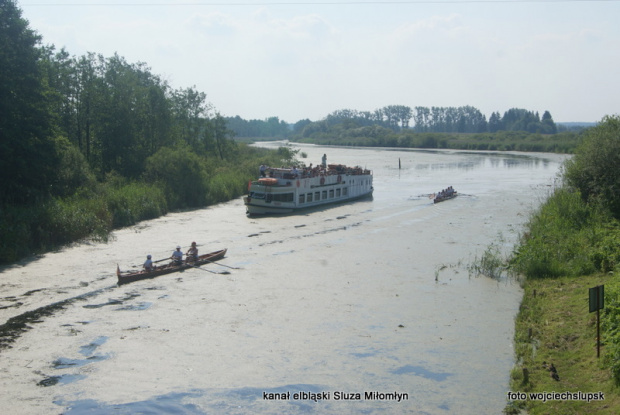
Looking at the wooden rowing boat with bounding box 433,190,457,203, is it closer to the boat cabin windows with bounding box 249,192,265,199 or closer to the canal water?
the canal water

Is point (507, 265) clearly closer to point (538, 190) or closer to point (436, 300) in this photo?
point (436, 300)

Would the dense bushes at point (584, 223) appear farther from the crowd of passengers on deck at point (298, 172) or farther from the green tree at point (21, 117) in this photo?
the green tree at point (21, 117)

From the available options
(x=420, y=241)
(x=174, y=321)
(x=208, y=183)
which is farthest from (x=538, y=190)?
(x=174, y=321)

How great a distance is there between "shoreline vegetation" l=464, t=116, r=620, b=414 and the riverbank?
2 centimetres

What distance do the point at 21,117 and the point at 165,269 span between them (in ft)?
48.8

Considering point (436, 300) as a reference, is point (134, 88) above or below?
above

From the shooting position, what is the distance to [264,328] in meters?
18.8

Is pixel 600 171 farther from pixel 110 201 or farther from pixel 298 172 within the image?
pixel 110 201

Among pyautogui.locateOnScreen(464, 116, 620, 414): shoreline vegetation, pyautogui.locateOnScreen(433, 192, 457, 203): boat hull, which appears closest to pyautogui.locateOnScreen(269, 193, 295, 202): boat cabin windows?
pyautogui.locateOnScreen(433, 192, 457, 203): boat hull

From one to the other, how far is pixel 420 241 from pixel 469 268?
761cm

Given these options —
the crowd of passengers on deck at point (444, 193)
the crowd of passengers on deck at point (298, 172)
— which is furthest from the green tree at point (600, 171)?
the crowd of passengers on deck at point (298, 172)

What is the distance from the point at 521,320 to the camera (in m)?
18.5

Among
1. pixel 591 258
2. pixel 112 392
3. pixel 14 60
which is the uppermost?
pixel 14 60

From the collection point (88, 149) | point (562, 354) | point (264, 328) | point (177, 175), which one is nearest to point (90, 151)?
point (88, 149)
